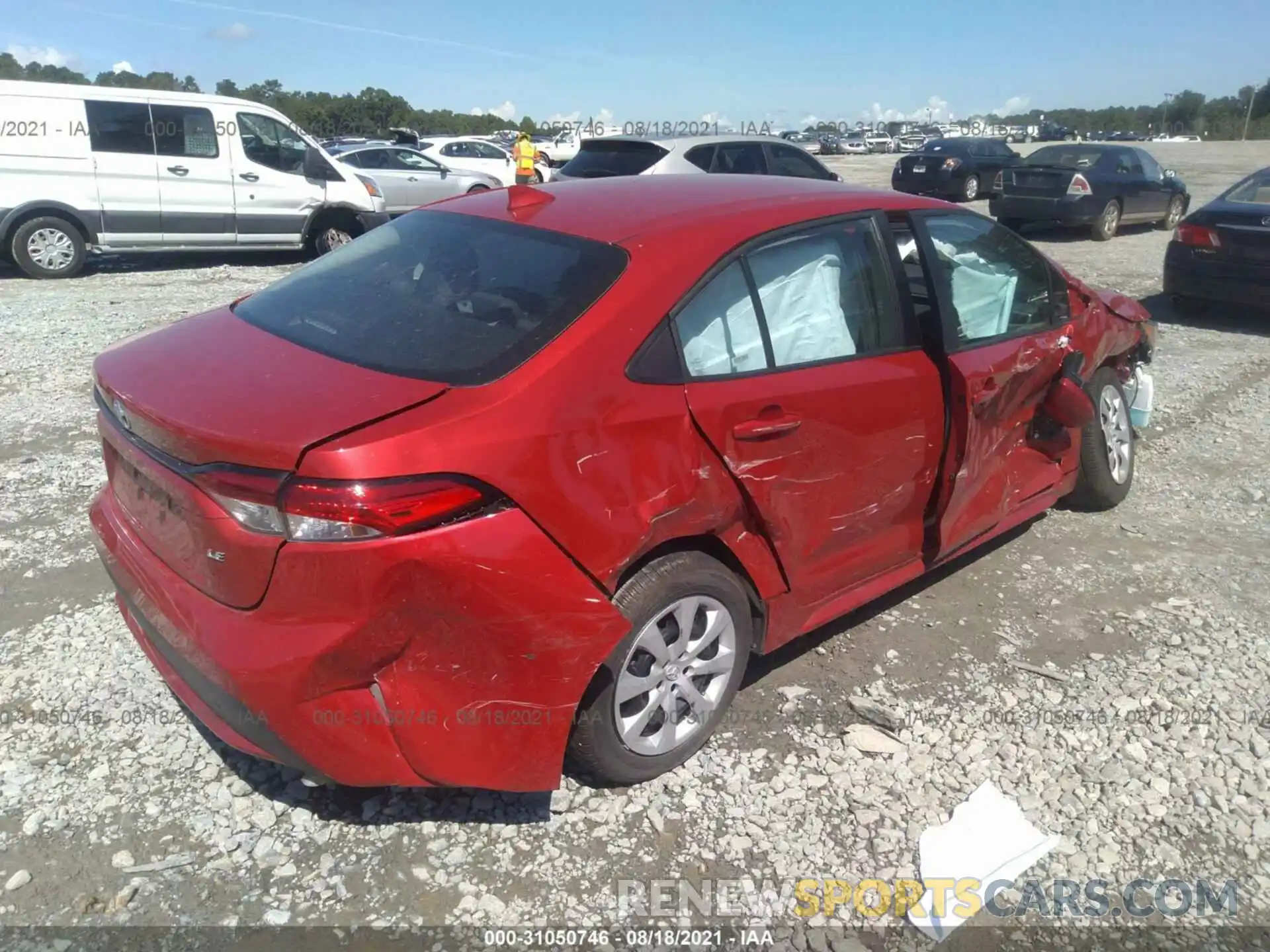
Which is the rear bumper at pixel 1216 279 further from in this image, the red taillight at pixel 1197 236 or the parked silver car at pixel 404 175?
the parked silver car at pixel 404 175

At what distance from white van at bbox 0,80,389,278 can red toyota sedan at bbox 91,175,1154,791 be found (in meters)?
8.68

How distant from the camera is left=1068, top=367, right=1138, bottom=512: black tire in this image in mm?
4625

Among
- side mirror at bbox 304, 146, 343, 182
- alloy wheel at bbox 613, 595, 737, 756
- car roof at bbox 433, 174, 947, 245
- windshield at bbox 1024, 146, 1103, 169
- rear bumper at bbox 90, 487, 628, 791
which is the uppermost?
windshield at bbox 1024, 146, 1103, 169

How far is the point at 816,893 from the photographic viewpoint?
8.37 feet

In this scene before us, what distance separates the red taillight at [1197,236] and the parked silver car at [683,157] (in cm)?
376

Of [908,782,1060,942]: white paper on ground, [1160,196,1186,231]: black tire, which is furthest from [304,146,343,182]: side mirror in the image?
[1160,196,1186,231]: black tire

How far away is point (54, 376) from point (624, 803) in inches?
228

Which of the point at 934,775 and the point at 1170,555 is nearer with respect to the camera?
the point at 934,775

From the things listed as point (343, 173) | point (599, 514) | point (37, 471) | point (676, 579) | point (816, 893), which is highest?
point (343, 173)

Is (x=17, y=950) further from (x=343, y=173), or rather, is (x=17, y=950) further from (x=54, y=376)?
(x=343, y=173)

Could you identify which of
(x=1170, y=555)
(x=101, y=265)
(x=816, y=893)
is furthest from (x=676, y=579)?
(x=101, y=265)

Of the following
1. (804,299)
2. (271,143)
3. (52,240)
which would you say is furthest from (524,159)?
(804,299)

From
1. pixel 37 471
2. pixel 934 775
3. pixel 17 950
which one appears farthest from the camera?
pixel 37 471

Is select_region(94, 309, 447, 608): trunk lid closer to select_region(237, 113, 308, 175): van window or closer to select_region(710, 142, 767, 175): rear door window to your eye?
select_region(710, 142, 767, 175): rear door window
